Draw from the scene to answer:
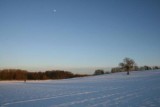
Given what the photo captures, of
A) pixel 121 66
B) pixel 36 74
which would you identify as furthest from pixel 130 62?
pixel 36 74

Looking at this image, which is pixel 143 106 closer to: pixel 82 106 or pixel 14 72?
pixel 82 106

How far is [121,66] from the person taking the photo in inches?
3423

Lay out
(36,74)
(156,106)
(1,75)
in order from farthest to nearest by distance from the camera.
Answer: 1. (36,74)
2. (1,75)
3. (156,106)

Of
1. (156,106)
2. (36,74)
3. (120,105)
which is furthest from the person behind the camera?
(36,74)

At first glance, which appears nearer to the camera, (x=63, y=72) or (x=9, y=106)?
(x=9, y=106)

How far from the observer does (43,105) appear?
15.4m

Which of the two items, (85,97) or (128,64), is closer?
(85,97)

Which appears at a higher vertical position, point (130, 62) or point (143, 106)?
point (130, 62)

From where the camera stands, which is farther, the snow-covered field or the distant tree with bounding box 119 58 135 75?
the distant tree with bounding box 119 58 135 75

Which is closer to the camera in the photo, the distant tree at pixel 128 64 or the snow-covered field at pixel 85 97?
the snow-covered field at pixel 85 97

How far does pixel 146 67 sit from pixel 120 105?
364ft

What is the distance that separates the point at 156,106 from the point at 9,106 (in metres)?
10.1

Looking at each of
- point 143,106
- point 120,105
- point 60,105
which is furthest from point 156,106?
point 60,105

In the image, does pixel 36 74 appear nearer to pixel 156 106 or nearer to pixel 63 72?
pixel 63 72
